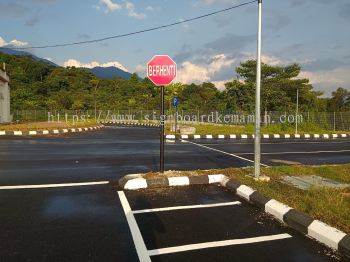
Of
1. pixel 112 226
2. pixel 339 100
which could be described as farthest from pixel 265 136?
pixel 339 100

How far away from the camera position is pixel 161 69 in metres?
8.04

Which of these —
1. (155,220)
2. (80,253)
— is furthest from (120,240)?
(155,220)

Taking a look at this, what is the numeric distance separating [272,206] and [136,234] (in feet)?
7.15

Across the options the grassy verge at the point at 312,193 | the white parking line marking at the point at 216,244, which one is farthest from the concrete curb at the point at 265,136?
the white parking line marking at the point at 216,244

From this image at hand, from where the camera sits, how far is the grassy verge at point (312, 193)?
530cm

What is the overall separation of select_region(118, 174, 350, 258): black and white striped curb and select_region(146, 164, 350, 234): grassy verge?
0.69ft

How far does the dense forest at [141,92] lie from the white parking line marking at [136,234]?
119 ft

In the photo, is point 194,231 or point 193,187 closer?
point 194,231

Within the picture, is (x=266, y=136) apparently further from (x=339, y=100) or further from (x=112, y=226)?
(x=339, y=100)

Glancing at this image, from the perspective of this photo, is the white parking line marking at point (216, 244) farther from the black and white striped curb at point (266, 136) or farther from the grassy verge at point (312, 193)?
the black and white striped curb at point (266, 136)

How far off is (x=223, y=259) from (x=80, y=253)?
147 cm

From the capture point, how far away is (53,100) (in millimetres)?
62438

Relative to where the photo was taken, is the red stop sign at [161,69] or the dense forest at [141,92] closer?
the red stop sign at [161,69]

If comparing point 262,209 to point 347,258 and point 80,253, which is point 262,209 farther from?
point 80,253
